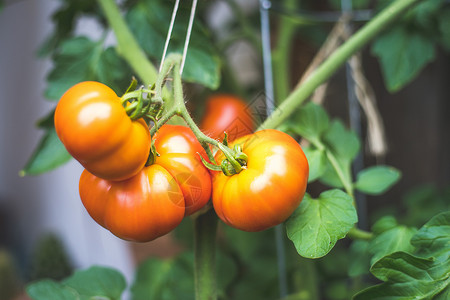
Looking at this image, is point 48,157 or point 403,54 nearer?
point 48,157

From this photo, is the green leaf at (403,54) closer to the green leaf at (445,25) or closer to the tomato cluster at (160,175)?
the green leaf at (445,25)

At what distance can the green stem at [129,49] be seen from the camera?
1.63 ft

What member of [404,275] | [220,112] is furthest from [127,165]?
[220,112]

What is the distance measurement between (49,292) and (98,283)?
0.07 meters

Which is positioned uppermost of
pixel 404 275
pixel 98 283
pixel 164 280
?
pixel 404 275

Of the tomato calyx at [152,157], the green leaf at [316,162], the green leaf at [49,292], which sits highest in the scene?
the tomato calyx at [152,157]

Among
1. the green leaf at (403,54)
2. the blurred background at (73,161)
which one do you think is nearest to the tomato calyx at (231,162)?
the green leaf at (403,54)

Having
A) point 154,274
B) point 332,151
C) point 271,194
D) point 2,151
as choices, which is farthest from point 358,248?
point 2,151

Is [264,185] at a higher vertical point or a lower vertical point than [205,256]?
higher

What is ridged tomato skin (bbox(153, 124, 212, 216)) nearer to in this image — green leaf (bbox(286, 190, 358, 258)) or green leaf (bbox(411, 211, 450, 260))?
green leaf (bbox(286, 190, 358, 258))

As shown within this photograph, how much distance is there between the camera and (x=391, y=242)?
422 millimetres

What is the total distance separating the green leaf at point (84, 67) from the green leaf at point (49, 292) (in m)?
0.25

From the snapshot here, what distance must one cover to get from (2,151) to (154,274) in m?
1.60

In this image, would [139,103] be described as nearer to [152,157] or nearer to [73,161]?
[152,157]
